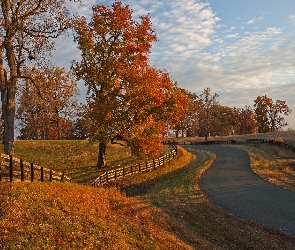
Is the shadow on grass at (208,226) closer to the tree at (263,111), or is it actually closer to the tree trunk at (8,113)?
the tree trunk at (8,113)

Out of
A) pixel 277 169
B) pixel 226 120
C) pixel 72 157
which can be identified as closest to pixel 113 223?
pixel 72 157

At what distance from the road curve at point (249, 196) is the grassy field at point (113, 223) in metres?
1.48

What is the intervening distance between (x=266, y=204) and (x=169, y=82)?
16.1 meters

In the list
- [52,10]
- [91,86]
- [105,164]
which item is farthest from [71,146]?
[52,10]

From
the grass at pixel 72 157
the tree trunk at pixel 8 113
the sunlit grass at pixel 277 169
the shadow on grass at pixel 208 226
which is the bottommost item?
the shadow on grass at pixel 208 226

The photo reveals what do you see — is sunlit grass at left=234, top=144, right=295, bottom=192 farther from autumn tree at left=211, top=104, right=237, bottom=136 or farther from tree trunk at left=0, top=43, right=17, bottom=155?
autumn tree at left=211, top=104, right=237, bottom=136

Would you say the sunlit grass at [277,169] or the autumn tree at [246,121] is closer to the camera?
the sunlit grass at [277,169]

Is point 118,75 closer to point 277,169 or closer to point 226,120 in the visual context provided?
point 277,169

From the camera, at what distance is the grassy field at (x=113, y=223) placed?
1090 cm

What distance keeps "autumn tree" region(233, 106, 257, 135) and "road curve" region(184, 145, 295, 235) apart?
8769 centimetres

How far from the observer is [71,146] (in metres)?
45.0

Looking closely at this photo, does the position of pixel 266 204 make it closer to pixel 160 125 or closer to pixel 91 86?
pixel 160 125

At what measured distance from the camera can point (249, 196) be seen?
25672 millimetres

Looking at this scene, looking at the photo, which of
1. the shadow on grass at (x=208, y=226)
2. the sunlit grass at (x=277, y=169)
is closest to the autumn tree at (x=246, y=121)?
the sunlit grass at (x=277, y=169)
